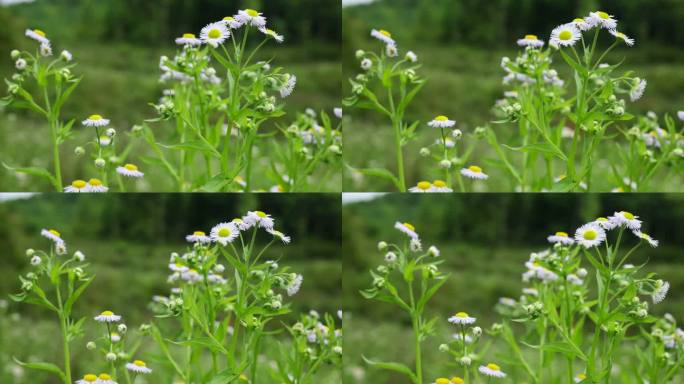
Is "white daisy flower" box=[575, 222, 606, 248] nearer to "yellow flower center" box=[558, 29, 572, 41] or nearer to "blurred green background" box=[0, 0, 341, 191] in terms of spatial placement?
"yellow flower center" box=[558, 29, 572, 41]

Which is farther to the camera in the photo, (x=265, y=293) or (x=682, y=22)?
(x=682, y=22)

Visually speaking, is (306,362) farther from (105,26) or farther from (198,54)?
(105,26)

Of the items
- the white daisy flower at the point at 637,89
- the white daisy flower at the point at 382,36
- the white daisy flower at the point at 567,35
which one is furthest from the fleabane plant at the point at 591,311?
the white daisy flower at the point at 382,36

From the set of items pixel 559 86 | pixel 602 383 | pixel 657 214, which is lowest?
pixel 602 383

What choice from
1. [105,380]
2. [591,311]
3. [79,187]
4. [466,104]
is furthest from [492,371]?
[466,104]

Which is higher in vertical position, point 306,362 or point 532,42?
point 532,42

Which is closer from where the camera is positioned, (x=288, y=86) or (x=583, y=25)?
(x=583, y=25)

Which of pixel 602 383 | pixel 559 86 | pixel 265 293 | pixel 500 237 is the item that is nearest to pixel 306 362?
pixel 265 293

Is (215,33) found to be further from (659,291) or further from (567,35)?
(659,291)
